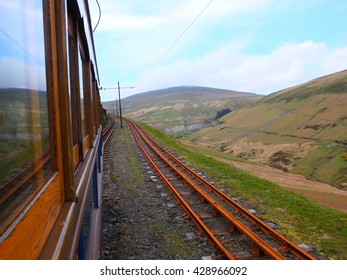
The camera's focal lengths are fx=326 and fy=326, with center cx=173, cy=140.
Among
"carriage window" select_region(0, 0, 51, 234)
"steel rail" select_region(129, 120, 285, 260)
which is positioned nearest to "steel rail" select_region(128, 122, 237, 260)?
"steel rail" select_region(129, 120, 285, 260)

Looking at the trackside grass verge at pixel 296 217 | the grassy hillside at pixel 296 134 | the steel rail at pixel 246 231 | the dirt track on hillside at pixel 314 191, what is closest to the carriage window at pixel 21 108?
the steel rail at pixel 246 231

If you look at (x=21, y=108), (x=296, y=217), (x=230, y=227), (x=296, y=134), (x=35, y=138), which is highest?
(x=21, y=108)

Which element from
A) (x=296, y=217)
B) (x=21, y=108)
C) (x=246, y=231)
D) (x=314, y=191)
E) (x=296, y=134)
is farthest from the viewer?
(x=296, y=134)

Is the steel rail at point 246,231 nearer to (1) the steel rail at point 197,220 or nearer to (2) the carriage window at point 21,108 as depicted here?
(1) the steel rail at point 197,220

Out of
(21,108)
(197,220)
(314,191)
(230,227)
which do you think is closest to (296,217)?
(230,227)

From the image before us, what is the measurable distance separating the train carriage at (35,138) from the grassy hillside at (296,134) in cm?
4342

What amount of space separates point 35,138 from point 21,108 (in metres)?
0.23

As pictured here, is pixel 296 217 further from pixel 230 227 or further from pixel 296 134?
pixel 296 134

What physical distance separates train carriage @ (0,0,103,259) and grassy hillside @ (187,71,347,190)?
1709 inches

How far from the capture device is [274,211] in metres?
8.04

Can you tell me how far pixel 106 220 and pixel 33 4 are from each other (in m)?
6.61

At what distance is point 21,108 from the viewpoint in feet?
4.94
